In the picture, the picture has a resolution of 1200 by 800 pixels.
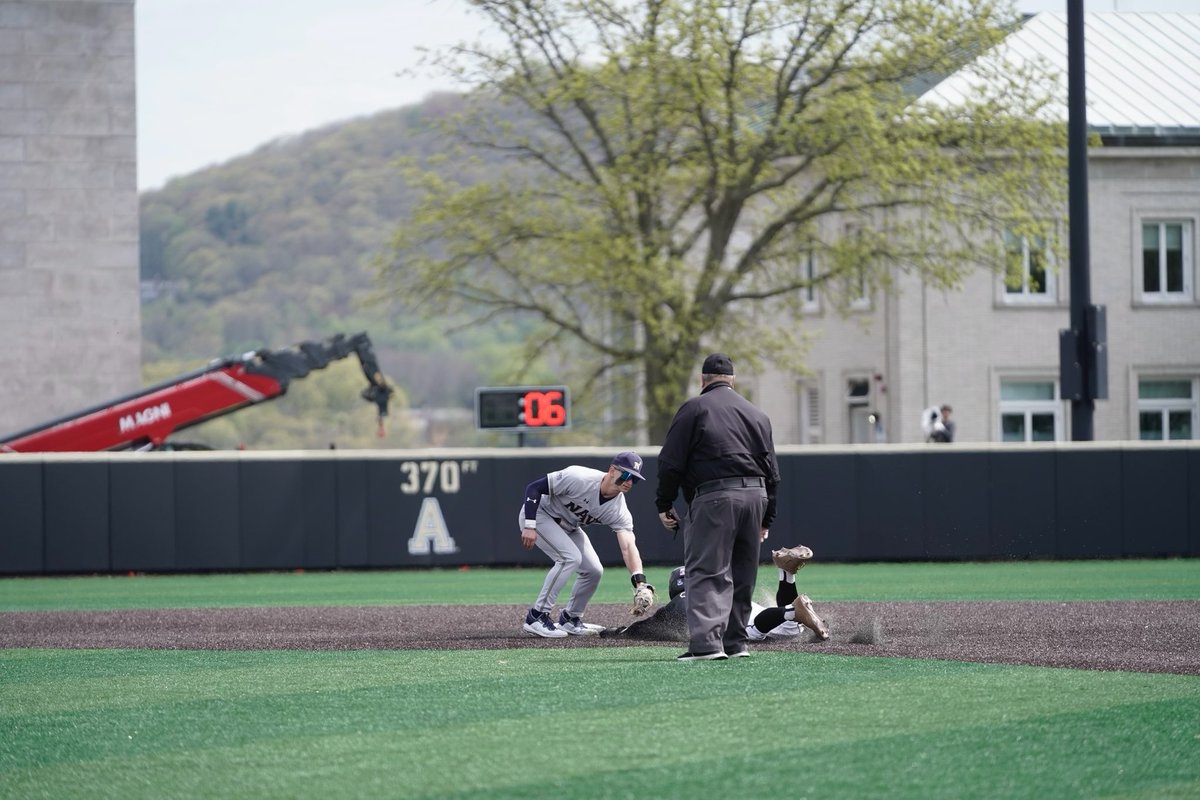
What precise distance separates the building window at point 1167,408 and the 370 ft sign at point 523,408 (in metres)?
20.4

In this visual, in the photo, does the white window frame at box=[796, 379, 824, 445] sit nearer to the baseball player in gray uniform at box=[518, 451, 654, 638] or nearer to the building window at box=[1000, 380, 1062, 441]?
the building window at box=[1000, 380, 1062, 441]

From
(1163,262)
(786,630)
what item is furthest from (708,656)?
(1163,262)

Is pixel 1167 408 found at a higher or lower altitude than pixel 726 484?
higher

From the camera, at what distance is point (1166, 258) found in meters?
40.5

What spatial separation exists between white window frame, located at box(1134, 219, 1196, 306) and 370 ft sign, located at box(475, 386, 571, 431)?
20733 mm

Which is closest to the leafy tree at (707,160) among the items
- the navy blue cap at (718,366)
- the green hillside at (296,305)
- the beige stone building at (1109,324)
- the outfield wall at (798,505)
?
the beige stone building at (1109,324)

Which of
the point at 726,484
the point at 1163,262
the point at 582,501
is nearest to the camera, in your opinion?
the point at 726,484

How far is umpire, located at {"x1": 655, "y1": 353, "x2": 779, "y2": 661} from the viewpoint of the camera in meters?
10.7

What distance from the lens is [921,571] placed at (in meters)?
22.3

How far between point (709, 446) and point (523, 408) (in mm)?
13467

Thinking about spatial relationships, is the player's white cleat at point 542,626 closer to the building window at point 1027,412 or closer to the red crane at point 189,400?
the red crane at point 189,400

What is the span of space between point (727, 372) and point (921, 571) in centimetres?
1204

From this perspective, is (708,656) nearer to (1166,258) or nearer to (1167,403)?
(1167,403)

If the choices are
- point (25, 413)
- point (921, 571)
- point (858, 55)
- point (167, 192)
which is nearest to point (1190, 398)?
point (858, 55)
